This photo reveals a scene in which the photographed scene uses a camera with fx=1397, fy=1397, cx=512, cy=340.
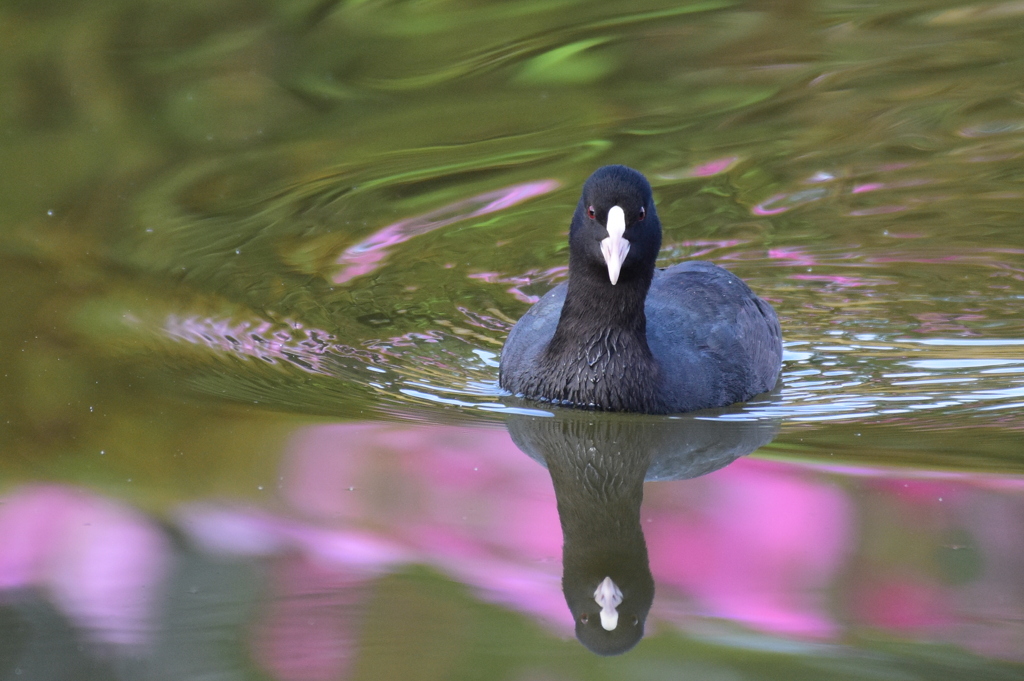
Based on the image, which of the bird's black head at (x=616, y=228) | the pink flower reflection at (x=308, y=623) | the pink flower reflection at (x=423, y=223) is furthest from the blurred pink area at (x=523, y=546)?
the pink flower reflection at (x=423, y=223)

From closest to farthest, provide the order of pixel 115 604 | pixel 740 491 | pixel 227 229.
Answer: pixel 115 604 → pixel 740 491 → pixel 227 229

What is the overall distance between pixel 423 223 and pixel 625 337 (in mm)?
2455

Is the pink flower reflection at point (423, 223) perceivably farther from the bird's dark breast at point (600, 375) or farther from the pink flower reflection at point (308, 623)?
the pink flower reflection at point (308, 623)

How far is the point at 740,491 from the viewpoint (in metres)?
4.23

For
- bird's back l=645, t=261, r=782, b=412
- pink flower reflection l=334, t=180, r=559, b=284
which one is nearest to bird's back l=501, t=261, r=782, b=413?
bird's back l=645, t=261, r=782, b=412

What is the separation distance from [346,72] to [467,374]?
12.9ft

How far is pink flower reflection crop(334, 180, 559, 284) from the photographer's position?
6.96 metres

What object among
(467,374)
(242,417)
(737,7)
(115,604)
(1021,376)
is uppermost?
(737,7)

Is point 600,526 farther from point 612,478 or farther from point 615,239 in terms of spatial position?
point 615,239

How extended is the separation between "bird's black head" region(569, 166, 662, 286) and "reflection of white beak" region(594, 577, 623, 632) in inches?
58.1

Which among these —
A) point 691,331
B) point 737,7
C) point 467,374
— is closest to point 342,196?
point 467,374

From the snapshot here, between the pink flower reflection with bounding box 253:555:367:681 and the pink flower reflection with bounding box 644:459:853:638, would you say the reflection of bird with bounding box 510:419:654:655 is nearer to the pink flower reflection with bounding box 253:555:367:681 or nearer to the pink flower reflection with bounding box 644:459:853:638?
the pink flower reflection with bounding box 644:459:853:638

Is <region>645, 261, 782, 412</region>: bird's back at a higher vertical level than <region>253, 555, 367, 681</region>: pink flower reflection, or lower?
higher

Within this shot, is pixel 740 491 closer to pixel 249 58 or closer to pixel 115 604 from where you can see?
pixel 115 604
